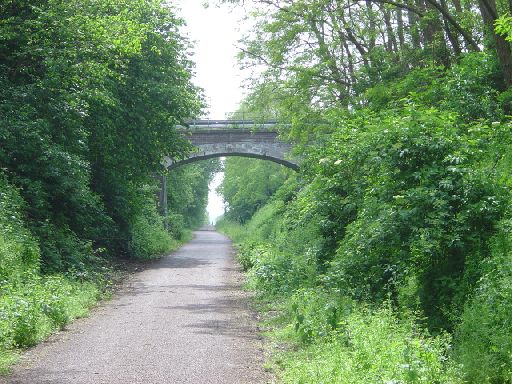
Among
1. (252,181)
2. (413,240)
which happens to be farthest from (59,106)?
(252,181)

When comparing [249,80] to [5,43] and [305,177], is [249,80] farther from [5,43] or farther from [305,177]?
[5,43]

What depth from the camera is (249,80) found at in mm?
28453

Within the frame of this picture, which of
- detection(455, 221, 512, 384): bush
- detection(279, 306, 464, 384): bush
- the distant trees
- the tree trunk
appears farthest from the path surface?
the tree trunk

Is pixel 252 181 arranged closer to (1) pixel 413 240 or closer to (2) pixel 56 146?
(2) pixel 56 146

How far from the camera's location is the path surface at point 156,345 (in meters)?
8.34

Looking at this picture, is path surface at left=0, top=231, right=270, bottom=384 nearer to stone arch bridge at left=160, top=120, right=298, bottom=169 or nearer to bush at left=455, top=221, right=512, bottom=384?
bush at left=455, top=221, right=512, bottom=384

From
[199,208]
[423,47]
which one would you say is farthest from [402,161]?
[199,208]

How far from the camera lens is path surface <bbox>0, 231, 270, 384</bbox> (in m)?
8.34

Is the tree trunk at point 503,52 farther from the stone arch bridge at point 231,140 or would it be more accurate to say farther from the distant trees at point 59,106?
the stone arch bridge at point 231,140

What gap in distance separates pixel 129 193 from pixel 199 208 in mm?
63511

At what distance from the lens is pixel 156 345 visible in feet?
33.5

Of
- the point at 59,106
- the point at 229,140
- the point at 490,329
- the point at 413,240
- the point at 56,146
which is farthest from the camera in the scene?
the point at 229,140

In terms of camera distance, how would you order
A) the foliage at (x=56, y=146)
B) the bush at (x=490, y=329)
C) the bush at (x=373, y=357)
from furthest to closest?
the foliage at (x=56, y=146) → the bush at (x=490, y=329) → the bush at (x=373, y=357)

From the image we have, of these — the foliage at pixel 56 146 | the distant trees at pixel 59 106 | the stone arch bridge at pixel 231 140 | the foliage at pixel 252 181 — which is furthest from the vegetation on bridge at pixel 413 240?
the foliage at pixel 252 181
